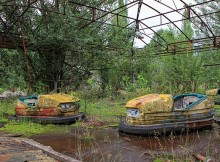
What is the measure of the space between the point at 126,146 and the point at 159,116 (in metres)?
1.03

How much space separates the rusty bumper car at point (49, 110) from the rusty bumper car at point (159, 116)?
1.40 meters

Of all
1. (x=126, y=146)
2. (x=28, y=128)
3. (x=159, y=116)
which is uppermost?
(x=159, y=116)

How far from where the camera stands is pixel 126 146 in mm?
4234

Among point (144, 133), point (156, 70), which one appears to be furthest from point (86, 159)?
point (156, 70)

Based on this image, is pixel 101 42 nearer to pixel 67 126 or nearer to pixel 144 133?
pixel 67 126

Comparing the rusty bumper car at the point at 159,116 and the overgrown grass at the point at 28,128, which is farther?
the overgrown grass at the point at 28,128

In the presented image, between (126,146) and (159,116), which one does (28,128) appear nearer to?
(126,146)

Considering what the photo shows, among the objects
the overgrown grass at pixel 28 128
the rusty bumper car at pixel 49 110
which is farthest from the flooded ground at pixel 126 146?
the rusty bumper car at pixel 49 110

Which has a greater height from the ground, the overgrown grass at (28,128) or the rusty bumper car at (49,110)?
the rusty bumper car at (49,110)

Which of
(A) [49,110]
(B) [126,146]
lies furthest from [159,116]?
(A) [49,110]

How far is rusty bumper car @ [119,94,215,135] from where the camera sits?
4.90 metres

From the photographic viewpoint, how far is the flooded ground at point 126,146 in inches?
138

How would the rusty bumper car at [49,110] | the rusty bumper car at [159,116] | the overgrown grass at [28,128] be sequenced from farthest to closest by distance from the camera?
the rusty bumper car at [49,110] → the overgrown grass at [28,128] → the rusty bumper car at [159,116]

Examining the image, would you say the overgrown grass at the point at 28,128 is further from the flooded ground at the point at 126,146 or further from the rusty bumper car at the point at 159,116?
the rusty bumper car at the point at 159,116
